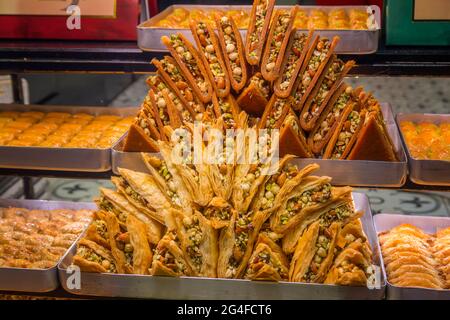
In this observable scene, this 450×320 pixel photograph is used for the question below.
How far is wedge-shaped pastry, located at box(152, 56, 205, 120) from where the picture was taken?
6.95 feet

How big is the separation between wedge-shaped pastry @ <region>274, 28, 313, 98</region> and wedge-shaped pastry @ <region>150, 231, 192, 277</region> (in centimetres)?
66

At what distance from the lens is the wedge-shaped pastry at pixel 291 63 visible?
2055 mm

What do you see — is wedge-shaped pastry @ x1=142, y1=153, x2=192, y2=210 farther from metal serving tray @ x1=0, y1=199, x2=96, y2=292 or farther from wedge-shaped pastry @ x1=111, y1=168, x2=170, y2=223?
metal serving tray @ x1=0, y1=199, x2=96, y2=292

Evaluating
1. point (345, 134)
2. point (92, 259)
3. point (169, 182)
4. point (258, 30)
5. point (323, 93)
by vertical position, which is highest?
point (258, 30)

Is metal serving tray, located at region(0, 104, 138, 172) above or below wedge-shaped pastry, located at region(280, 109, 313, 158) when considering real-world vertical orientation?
below

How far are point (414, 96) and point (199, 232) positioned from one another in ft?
17.7

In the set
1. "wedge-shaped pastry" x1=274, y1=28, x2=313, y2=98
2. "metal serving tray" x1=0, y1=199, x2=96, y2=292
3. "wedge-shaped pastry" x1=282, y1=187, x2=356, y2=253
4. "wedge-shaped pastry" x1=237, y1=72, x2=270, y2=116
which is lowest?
"metal serving tray" x1=0, y1=199, x2=96, y2=292

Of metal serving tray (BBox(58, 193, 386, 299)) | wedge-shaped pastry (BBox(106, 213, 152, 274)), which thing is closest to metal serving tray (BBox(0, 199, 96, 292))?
metal serving tray (BBox(58, 193, 386, 299))

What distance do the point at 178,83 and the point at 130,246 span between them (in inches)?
24.9

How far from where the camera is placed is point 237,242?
181 cm

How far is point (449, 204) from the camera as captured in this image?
4.64m

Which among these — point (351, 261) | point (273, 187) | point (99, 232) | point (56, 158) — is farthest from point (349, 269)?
point (56, 158)

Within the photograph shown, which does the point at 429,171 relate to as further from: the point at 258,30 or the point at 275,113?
the point at 258,30
